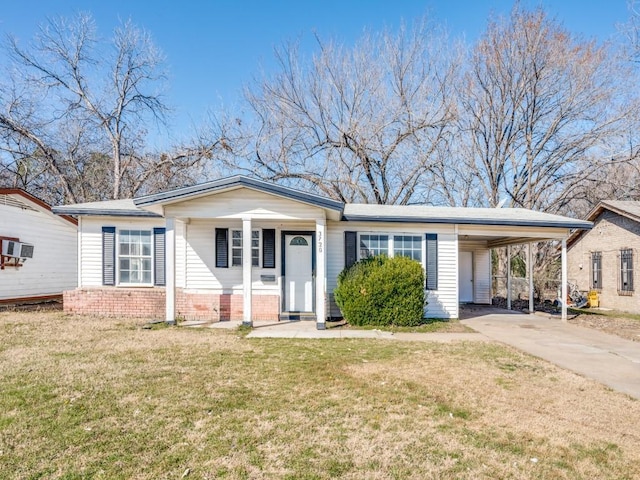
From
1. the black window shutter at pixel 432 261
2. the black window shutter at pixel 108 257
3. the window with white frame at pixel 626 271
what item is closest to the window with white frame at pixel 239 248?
the black window shutter at pixel 108 257

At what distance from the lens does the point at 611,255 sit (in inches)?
586

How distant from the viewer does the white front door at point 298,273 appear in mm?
10555

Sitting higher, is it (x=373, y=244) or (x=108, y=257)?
(x=373, y=244)

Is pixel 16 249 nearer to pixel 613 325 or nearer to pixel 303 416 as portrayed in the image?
pixel 303 416

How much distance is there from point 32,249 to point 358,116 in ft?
47.2

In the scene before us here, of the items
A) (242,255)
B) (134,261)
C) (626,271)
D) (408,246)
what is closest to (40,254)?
(134,261)

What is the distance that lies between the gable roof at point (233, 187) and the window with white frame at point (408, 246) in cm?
264

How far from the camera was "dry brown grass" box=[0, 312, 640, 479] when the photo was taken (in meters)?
2.97

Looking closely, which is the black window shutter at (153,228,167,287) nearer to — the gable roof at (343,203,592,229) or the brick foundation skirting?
the brick foundation skirting

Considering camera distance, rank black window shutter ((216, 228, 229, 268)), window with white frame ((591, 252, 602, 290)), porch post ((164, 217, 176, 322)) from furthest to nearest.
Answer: window with white frame ((591, 252, 602, 290)) < black window shutter ((216, 228, 229, 268)) < porch post ((164, 217, 176, 322))

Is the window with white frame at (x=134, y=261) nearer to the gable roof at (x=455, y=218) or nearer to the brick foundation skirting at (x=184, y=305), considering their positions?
the brick foundation skirting at (x=184, y=305)

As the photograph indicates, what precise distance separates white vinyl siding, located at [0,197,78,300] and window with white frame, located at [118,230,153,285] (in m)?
4.75

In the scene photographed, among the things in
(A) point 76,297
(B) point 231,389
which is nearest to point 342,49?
(A) point 76,297

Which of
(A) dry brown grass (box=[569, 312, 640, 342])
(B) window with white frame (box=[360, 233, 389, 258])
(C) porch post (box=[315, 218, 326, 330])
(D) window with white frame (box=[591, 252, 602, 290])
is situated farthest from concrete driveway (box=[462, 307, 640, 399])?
Result: (D) window with white frame (box=[591, 252, 602, 290])
